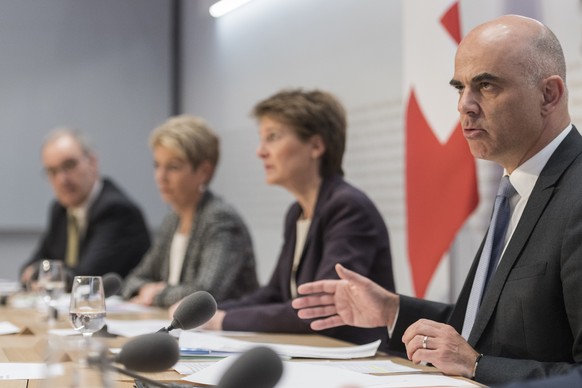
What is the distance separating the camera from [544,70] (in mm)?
1989

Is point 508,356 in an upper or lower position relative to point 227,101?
lower

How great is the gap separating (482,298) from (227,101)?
4407 mm

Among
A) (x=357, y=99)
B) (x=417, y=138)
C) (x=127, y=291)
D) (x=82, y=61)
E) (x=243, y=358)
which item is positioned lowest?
(x=127, y=291)

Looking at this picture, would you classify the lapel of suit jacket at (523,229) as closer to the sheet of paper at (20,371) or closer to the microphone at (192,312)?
the microphone at (192,312)

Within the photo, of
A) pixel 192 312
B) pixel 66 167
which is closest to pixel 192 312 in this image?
pixel 192 312

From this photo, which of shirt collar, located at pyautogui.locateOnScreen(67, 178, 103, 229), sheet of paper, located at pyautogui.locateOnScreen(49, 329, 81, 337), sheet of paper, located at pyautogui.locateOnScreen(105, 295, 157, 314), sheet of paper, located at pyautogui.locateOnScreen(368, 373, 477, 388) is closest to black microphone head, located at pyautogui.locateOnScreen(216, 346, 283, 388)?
sheet of paper, located at pyautogui.locateOnScreen(368, 373, 477, 388)

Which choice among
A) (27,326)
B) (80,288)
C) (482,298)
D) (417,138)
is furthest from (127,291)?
(482,298)

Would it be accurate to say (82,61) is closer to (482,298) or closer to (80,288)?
(80,288)

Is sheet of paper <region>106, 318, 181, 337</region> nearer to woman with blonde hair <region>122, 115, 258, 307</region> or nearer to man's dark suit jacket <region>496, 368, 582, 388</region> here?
woman with blonde hair <region>122, 115, 258, 307</region>

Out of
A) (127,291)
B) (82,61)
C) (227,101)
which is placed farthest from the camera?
(82,61)

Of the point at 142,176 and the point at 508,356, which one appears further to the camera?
the point at 142,176

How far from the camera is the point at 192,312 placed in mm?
1759

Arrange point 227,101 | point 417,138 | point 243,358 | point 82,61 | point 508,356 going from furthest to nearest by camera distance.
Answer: point 82,61, point 227,101, point 417,138, point 508,356, point 243,358

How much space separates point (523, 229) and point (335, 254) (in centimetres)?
103
